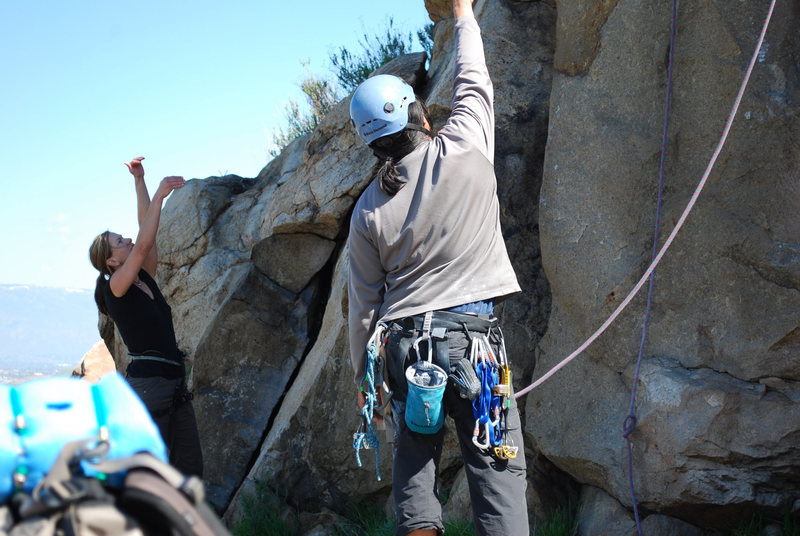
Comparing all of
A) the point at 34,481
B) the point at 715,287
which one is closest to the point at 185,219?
the point at 715,287

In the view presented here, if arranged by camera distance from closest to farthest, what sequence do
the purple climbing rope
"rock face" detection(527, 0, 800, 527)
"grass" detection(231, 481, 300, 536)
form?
1. "rock face" detection(527, 0, 800, 527)
2. the purple climbing rope
3. "grass" detection(231, 481, 300, 536)

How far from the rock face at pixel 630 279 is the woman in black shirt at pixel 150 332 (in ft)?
4.63

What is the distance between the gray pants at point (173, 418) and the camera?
5.11 m

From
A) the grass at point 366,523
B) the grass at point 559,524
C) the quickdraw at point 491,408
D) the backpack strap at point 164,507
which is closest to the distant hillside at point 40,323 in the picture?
the grass at point 366,523

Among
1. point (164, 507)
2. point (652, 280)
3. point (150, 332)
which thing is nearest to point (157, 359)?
Result: point (150, 332)

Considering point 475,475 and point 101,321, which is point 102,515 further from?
point 101,321

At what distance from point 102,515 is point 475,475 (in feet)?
6.21

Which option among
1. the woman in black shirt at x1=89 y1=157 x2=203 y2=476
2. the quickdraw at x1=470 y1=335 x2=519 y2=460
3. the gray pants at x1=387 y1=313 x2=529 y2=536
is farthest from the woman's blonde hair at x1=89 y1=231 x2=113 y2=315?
the quickdraw at x1=470 y1=335 x2=519 y2=460

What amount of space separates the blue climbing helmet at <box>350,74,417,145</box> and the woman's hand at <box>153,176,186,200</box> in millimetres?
1887

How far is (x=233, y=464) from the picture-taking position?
23.5ft

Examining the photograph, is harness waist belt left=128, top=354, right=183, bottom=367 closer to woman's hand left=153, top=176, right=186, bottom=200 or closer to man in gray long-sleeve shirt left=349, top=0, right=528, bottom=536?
woman's hand left=153, top=176, right=186, bottom=200

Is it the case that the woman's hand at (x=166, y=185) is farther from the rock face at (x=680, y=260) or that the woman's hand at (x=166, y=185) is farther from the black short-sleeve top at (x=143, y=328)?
the rock face at (x=680, y=260)

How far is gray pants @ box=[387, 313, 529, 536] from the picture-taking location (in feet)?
11.4

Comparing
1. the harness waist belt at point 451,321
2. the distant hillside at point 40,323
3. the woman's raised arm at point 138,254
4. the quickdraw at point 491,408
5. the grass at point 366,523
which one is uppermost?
the woman's raised arm at point 138,254
